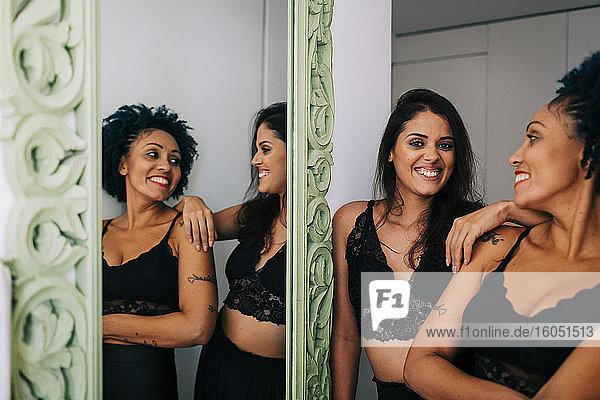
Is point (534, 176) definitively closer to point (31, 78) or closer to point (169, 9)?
point (169, 9)

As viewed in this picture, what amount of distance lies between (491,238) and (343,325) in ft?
1.59

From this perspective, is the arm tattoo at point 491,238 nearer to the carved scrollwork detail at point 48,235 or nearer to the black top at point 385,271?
the black top at point 385,271

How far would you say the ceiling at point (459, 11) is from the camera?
137 centimetres

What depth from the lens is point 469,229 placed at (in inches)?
55.5

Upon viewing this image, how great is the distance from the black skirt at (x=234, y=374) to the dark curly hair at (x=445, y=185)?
0.45 m

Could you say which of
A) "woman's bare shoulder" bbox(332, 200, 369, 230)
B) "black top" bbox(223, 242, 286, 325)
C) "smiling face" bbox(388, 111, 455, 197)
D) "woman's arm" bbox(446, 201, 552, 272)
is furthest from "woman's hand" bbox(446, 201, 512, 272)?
"black top" bbox(223, 242, 286, 325)

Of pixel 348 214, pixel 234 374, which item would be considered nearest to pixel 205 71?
pixel 348 214

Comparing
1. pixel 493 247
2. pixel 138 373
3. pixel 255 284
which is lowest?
pixel 138 373

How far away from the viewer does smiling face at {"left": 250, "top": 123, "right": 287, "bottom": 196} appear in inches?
57.5

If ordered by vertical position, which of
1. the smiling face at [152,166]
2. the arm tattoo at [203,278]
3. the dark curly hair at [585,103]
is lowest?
the arm tattoo at [203,278]

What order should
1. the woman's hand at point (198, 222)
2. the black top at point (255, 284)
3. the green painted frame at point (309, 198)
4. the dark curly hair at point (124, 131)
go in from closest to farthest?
the dark curly hair at point (124, 131)
the woman's hand at point (198, 222)
the black top at point (255, 284)
the green painted frame at point (309, 198)

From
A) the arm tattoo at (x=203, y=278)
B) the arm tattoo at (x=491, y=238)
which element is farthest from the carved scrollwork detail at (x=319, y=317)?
the arm tattoo at (x=491, y=238)

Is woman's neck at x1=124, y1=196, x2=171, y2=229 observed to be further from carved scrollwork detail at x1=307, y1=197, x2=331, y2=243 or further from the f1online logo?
the f1online logo

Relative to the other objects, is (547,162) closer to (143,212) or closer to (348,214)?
(348,214)
